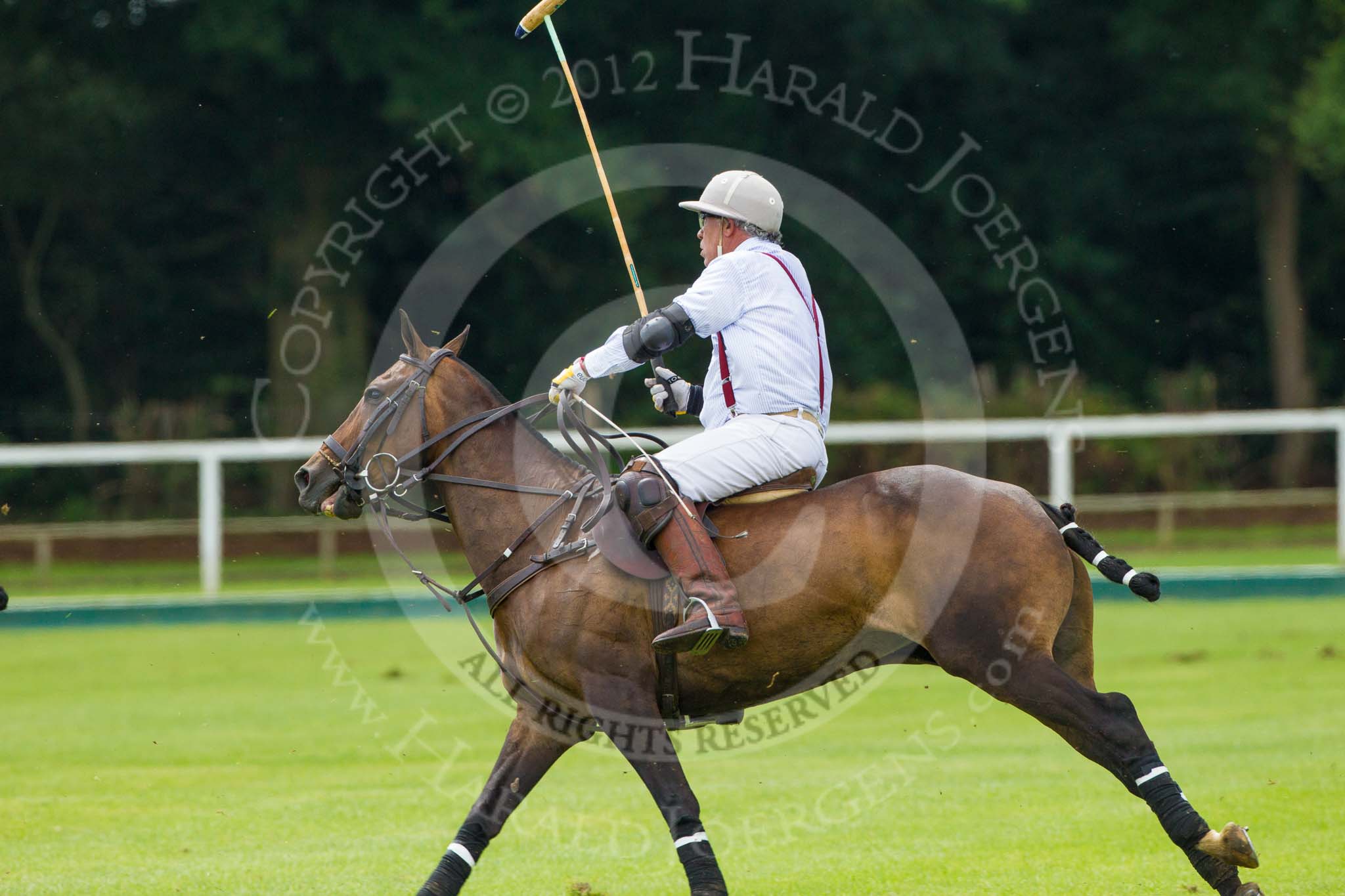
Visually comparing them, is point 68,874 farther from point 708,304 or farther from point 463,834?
point 708,304

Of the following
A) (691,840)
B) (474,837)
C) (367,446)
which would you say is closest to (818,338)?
(367,446)

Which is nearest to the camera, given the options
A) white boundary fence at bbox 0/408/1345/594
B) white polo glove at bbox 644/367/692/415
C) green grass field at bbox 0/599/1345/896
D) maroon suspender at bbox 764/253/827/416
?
maroon suspender at bbox 764/253/827/416

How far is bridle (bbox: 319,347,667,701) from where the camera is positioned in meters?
5.36

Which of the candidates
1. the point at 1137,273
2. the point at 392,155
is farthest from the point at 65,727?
the point at 1137,273

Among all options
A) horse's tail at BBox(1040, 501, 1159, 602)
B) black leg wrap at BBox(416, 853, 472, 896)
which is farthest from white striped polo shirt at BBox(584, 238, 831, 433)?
black leg wrap at BBox(416, 853, 472, 896)

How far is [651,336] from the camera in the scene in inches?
200

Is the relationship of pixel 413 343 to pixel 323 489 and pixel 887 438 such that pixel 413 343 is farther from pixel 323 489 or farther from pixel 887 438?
pixel 887 438

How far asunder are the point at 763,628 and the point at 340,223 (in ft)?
60.0

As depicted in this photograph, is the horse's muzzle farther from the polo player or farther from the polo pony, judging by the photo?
the polo player

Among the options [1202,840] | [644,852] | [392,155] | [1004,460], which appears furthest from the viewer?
[392,155]

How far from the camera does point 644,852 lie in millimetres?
6578

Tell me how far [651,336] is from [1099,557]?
5.35ft

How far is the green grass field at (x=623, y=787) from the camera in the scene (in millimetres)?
6098

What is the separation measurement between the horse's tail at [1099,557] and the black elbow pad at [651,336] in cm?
136
